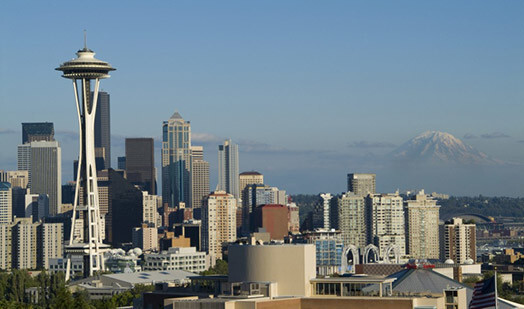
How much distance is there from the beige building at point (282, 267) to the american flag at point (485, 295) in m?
18.4

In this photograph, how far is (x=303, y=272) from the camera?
9681 centimetres

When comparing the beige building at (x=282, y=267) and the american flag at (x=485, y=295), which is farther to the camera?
the beige building at (x=282, y=267)

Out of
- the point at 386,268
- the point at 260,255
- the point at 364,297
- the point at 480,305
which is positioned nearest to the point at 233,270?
the point at 260,255

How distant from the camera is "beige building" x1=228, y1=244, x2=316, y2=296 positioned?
9681 cm

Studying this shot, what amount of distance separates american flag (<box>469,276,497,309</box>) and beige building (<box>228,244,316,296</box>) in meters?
18.4

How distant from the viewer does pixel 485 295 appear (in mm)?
79688

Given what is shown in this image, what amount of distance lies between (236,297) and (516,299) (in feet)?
351

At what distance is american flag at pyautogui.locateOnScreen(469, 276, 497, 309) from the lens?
7925cm

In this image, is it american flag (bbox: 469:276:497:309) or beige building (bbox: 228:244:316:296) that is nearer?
american flag (bbox: 469:276:497:309)

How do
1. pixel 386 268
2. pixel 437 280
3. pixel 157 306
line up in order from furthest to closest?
1. pixel 386 268
2. pixel 437 280
3. pixel 157 306

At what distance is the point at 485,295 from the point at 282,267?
68.5ft

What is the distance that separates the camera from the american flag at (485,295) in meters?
79.2

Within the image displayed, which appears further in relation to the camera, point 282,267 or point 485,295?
point 282,267

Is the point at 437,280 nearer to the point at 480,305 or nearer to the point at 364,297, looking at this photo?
the point at 364,297
